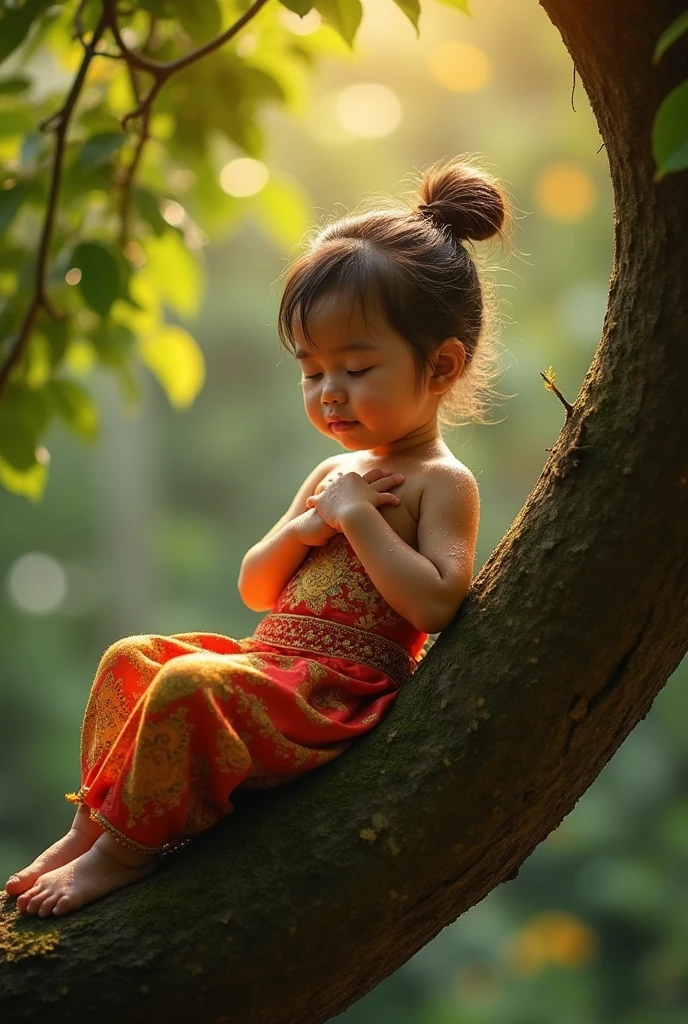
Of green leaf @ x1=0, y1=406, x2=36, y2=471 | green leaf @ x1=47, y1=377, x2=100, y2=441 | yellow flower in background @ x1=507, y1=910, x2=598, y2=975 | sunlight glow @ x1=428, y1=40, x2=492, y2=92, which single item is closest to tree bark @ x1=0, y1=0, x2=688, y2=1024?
green leaf @ x1=0, y1=406, x2=36, y2=471

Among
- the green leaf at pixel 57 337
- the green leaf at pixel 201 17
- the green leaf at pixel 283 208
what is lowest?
the green leaf at pixel 57 337

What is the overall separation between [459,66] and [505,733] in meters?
4.14

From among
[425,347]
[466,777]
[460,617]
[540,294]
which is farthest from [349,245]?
[540,294]

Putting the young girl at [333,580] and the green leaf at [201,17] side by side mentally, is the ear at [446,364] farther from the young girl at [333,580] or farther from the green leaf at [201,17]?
the green leaf at [201,17]

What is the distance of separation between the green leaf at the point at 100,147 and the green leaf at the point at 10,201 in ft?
0.33

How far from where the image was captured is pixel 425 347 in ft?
3.94

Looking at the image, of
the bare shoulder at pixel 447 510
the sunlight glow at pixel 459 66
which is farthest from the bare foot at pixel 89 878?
the sunlight glow at pixel 459 66

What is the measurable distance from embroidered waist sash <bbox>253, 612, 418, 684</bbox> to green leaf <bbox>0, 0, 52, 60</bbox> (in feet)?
2.34

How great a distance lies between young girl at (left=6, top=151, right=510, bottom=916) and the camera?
1022mm

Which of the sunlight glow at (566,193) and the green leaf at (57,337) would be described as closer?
the green leaf at (57,337)

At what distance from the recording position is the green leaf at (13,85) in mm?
1612

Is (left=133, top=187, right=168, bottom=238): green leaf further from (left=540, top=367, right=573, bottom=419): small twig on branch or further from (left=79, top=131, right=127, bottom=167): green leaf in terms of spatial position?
(left=540, top=367, right=573, bottom=419): small twig on branch

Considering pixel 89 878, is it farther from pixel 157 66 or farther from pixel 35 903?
pixel 157 66

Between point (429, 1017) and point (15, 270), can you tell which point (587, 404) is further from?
point (429, 1017)
